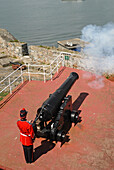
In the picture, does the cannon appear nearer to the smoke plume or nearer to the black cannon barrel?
the black cannon barrel

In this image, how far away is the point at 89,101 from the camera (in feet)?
28.2

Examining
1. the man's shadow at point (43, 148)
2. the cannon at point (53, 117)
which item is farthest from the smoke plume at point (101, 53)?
the man's shadow at point (43, 148)

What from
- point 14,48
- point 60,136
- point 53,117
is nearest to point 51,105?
point 53,117

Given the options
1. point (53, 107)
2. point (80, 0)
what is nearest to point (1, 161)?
point (53, 107)

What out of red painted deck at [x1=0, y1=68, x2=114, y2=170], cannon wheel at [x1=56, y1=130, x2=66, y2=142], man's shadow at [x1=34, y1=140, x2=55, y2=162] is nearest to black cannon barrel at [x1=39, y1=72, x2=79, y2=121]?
cannon wheel at [x1=56, y1=130, x2=66, y2=142]

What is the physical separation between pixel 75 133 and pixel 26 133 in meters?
2.04

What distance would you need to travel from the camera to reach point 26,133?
5.28 m

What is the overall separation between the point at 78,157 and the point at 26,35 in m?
42.4

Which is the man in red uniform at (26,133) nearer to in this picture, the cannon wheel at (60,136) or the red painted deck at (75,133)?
the red painted deck at (75,133)

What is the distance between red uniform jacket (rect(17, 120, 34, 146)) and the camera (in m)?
5.14

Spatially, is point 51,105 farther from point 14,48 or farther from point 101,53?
point 14,48

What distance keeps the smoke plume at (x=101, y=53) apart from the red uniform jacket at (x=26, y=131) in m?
6.75

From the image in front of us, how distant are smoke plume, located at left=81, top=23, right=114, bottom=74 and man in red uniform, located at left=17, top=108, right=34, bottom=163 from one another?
6.74 meters

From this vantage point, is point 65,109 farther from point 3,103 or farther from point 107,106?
point 3,103
